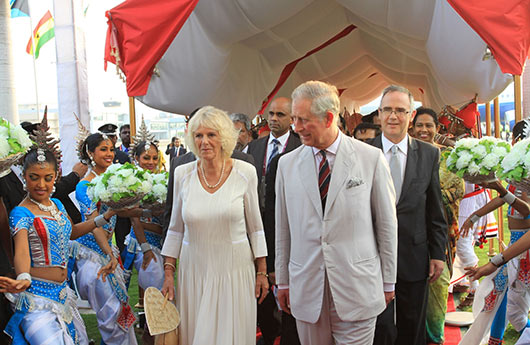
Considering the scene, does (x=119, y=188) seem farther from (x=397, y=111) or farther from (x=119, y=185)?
(x=397, y=111)

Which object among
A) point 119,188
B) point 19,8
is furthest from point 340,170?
point 19,8

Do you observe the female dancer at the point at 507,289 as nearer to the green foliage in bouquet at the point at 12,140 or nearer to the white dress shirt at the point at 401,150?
the white dress shirt at the point at 401,150

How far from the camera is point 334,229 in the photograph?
279 centimetres

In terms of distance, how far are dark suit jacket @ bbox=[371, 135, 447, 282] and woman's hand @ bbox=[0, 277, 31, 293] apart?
7.68ft

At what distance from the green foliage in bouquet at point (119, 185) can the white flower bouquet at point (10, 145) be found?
2.89ft

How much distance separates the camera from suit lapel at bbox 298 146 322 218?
284 cm

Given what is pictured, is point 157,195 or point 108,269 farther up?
point 157,195

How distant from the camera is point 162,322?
335cm

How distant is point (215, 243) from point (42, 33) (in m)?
14.5

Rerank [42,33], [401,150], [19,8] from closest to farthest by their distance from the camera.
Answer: [401,150]
[19,8]
[42,33]

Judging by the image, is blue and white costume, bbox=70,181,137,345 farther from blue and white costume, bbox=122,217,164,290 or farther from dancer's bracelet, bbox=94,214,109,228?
blue and white costume, bbox=122,217,164,290

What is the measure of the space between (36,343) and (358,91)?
1462cm

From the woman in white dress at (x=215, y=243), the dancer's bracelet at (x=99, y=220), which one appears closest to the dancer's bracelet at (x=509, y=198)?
the woman in white dress at (x=215, y=243)

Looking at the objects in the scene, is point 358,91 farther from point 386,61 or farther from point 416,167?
point 416,167
